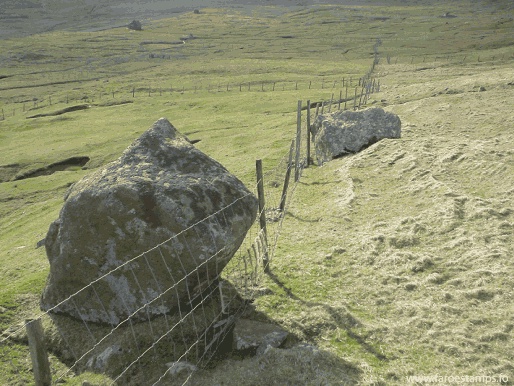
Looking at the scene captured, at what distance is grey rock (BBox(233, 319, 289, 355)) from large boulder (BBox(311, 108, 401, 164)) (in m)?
15.4

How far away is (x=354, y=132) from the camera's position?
23.5 metres

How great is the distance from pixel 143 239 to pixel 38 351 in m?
3.88

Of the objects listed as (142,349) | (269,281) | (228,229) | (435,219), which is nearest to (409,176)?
(435,219)

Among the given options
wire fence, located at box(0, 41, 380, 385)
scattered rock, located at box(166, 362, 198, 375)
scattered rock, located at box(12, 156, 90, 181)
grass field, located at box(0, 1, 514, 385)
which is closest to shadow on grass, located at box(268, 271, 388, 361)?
grass field, located at box(0, 1, 514, 385)

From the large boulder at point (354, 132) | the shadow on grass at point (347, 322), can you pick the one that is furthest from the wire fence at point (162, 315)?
the large boulder at point (354, 132)

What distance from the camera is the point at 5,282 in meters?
14.4

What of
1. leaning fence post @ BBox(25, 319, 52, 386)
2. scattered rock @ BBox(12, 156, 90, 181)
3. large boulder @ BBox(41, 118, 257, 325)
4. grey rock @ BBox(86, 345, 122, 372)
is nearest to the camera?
leaning fence post @ BBox(25, 319, 52, 386)

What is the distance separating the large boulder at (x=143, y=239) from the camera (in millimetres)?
9922

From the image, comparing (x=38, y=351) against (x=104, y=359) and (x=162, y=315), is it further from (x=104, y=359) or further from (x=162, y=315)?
(x=162, y=315)

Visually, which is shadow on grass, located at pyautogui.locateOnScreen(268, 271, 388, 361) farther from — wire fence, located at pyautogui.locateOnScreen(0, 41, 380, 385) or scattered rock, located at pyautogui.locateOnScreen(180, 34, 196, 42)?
scattered rock, located at pyautogui.locateOnScreen(180, 34, 196, 42)

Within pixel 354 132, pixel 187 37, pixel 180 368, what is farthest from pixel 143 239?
pixel 187 37

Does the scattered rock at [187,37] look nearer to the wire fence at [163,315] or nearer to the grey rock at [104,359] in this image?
the wire fence at [163,315]

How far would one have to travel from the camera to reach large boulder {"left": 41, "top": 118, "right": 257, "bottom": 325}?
9.92m

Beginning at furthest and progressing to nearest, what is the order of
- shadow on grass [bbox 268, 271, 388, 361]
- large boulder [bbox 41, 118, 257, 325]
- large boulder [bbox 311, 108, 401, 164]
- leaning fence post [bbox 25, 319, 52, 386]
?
large boulder [bbox 311, 108, 401, 164] → large boulder [bbox 41, 118, 257, 325] → shadow on grass [bbox 268, 271, 388, 361] → leaning fence post [bbox 25, 319, 52, 386]
